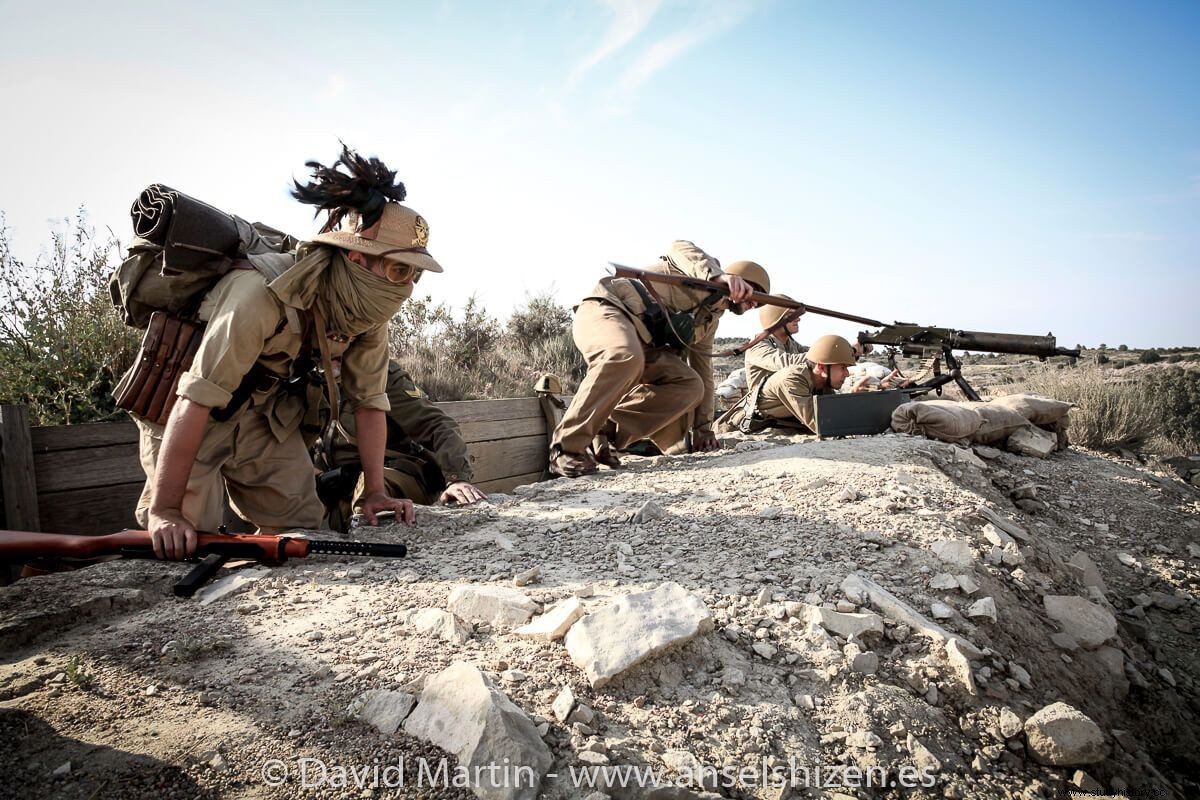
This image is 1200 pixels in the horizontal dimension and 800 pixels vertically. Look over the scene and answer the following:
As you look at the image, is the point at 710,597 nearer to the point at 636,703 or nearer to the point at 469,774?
the point at 636,703

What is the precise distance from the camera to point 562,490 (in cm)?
398

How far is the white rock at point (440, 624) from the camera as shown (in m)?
1.83

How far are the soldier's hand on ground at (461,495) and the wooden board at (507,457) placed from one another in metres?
0.96

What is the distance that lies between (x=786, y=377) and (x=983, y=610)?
14.5ft

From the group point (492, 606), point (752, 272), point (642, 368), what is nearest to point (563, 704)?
point (492, 606)

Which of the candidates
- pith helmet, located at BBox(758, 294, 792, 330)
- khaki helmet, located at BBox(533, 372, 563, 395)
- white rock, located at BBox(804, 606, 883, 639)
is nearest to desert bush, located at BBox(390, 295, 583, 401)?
khaki helmet, located at BBox(533, 372, 563, 395)

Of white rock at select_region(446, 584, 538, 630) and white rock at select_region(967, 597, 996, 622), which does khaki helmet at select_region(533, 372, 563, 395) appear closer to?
white rock at select_region(446, 584, 538, 630)

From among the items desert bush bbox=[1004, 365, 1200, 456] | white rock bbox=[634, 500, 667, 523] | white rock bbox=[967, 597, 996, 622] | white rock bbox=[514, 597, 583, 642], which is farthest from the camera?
desert bush bbox=[1004, 365, 1200, 456]

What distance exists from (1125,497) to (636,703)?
4797 millimetres

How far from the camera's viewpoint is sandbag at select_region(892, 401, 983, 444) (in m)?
5.21

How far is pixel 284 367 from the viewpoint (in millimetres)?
2914

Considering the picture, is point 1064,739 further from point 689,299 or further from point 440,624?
point 689,299

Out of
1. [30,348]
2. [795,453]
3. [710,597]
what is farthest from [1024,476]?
[30,348]

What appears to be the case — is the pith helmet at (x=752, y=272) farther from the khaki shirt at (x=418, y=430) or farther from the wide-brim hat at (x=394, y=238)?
the wide-brim hat at (x=394, y=238)
